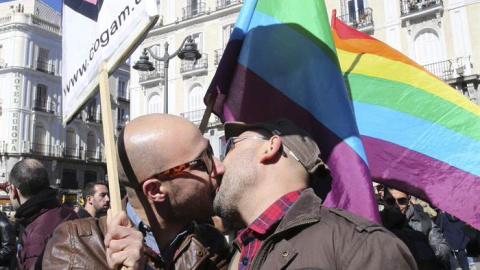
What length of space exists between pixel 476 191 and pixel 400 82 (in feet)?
3.71

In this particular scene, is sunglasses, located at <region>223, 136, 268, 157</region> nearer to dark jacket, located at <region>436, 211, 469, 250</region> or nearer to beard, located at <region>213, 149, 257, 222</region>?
beard, located at <region>213, 149, 257, 222</region>

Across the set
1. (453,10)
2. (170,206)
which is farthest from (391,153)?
(453,10)

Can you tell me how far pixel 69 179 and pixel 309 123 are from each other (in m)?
35.3

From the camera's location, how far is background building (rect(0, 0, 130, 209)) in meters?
32.1

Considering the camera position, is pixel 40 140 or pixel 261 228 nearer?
pixel 261 228

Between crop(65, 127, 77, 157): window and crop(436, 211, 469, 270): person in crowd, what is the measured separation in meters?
33.0

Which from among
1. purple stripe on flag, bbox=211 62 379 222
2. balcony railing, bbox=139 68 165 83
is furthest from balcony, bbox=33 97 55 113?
purple stripe on flag, bbox=211 62 379 222

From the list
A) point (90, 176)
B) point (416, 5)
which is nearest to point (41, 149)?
point (90, 176)

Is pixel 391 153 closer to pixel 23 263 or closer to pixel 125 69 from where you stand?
pixel 23 263

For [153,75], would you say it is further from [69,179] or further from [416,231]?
[416,231]

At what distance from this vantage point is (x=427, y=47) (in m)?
20.0

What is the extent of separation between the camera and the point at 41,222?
10.7 feet

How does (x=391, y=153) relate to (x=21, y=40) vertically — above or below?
below

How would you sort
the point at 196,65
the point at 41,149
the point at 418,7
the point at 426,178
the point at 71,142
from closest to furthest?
1. the point at 426,178
2. the point at 418,7
3. the point at 196,65
4. the point at 41,149
5. the point at 71,142
